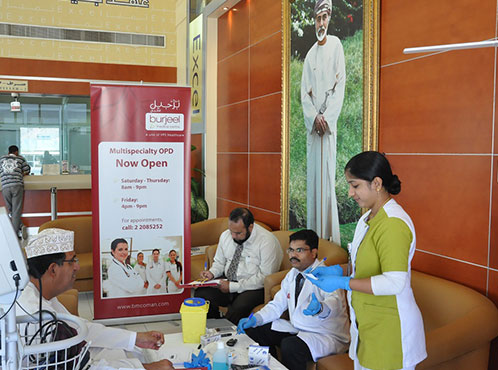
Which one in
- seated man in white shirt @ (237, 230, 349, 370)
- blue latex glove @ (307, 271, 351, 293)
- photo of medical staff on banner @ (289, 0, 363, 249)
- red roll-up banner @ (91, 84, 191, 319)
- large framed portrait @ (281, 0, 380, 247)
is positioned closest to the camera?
blue latex glove @ (307, 271, 351, 293)

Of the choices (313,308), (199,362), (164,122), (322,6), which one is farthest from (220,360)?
(322,6)

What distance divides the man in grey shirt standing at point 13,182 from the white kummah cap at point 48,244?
7100 millimetres

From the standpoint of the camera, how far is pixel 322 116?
15.1 ft

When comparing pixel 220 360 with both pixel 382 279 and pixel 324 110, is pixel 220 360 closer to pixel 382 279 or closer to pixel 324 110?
pixel 382 279

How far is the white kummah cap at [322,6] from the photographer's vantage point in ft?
14.6

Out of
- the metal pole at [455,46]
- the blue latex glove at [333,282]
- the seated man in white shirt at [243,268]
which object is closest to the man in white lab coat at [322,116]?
the seated man in white shirt at [243,268]

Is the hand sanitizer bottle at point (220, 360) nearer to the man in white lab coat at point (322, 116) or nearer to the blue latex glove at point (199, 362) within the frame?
the blue latex glove at point (199, 362)

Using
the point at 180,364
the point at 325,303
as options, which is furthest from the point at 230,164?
the point at 180,364

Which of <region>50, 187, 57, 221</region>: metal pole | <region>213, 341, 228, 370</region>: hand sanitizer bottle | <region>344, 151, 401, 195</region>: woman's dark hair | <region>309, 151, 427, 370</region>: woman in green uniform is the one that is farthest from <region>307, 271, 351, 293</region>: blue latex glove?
<region>50, 187, 57, 221</region>: metal pole

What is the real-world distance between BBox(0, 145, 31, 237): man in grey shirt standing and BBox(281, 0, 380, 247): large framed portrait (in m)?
5.53

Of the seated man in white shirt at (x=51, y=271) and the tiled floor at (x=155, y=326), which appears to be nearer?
the seated man in white shirt at (x=51, y=271)

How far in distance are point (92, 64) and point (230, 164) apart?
442 centimetres

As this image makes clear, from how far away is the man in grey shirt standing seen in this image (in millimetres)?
8703

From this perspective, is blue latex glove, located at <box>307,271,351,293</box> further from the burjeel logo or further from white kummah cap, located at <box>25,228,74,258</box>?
the burjeel logo
